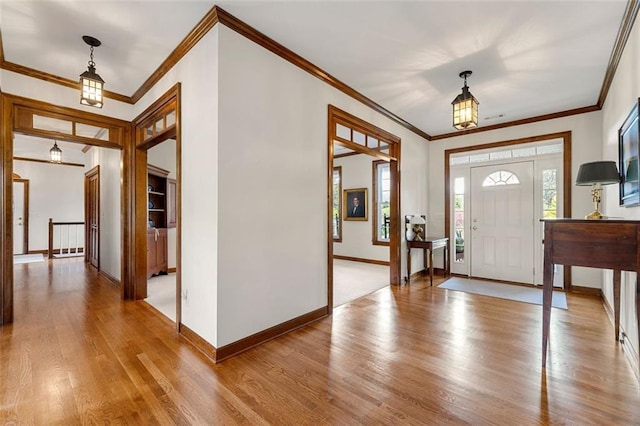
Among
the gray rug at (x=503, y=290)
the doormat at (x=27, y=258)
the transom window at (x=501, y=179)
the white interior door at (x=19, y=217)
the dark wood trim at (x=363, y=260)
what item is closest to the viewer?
the gray rug at (x=503, y=290)

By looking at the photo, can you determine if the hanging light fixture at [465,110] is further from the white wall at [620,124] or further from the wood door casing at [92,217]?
the wood door casing at [92,217]

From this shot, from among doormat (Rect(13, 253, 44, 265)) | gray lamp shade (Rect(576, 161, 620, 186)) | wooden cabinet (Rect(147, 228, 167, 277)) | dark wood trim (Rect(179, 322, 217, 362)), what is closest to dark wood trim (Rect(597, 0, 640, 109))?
gray lamp shade (Rect(576, 161, 620, 186))

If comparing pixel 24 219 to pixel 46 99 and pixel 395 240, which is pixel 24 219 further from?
pixel 395 240

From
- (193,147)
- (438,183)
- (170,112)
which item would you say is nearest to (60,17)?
(170,112)

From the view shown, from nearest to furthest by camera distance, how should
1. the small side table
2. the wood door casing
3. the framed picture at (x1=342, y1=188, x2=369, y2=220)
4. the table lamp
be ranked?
1. the table lamp
2. the small side table
3. the wood door casing
4. the framed picture at (x1=342, y1=188, x2=369, y2=220)

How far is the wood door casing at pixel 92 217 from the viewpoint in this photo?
5.96 meters

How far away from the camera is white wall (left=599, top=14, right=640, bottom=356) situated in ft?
7.80

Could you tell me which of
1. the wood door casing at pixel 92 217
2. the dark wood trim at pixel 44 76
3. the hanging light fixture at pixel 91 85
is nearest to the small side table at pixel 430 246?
the hanging light fixture at pixel 91 85

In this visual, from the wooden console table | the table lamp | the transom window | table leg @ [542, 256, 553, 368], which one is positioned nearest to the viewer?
the wooden console table

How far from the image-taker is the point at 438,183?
5.88 meters

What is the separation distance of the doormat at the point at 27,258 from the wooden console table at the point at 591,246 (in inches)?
392

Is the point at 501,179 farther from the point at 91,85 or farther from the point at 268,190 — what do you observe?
the point at 91,85

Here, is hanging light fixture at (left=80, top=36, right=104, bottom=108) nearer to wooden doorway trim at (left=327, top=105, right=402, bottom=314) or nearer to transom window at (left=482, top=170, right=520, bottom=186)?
wooden doorway trim at (left=327, top=105, right=402, bottom=314)

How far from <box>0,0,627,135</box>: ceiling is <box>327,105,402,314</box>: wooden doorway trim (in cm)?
46
